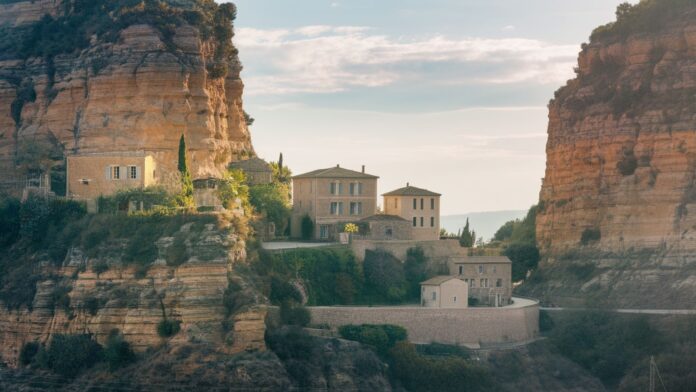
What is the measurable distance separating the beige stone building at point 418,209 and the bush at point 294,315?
527 inches

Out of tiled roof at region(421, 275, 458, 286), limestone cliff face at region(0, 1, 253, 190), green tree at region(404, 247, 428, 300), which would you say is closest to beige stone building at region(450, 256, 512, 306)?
green tree at region(404, 247, 428, 300)

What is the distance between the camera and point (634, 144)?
9888 centimetres

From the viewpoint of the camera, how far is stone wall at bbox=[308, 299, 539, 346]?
83.2 metres

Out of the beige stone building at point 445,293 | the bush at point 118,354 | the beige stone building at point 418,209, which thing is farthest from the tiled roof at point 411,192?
the bush at point 118,354

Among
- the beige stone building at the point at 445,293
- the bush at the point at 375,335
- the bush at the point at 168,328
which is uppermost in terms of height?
the beige stone building at the point at 445,293

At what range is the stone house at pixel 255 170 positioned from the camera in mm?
95125

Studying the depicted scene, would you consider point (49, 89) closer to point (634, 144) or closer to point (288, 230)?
point (288, 230)

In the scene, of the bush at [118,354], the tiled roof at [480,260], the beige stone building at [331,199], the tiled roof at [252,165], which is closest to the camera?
the bush at [118,354]

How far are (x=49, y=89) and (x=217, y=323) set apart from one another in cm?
2163

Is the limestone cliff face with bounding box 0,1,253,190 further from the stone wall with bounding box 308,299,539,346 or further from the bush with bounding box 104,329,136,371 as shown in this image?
the bush with bounding box 104,329,136,371

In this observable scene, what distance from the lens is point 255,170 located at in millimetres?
95438

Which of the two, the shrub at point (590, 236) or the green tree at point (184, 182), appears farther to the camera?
the shrub at point (590, 236)

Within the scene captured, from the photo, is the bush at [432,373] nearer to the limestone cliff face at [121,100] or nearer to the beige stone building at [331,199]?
the beige stone building at [331,199]

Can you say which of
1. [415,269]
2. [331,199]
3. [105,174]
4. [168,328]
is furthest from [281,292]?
[331,199]
